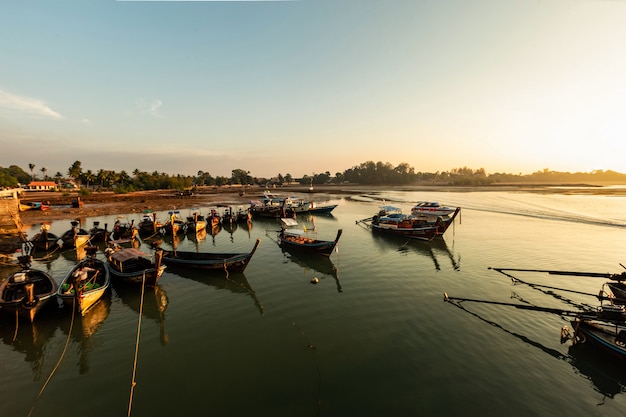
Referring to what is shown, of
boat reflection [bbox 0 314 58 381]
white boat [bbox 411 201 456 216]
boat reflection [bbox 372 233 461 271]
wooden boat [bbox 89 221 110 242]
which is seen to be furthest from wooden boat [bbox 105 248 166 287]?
white boat [bbox 411 201 456 216]

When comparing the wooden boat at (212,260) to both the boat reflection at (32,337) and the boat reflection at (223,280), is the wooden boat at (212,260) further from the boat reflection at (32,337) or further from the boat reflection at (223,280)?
the boat reflection at (32,337)

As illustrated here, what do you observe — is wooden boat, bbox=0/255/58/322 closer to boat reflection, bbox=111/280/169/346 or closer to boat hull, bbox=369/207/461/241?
boat reflection, bbox=111/280/169/346

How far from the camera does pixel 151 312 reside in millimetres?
16281

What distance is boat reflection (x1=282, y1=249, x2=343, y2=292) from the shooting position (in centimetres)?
2266

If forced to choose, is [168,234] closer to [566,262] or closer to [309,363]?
[309,363]

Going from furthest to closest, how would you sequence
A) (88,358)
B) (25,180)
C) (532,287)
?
(25,180)
(532,287)
(88,358)

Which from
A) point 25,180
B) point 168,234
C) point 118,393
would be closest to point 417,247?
point 118,393

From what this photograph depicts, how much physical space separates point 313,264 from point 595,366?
19.1 meters

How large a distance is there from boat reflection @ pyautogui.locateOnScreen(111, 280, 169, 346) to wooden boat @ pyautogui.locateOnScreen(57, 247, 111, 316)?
4.86 feet

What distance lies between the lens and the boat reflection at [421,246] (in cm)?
2683

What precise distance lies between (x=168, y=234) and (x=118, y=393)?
111ft

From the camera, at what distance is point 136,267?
20750 mm

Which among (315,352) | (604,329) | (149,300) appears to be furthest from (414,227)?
(149,300)

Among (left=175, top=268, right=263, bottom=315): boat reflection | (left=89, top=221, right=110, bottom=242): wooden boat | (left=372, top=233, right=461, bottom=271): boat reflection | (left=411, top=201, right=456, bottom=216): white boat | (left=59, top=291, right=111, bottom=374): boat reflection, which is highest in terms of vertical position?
(left=411, top=201, right=456, bottom=216): white boat
